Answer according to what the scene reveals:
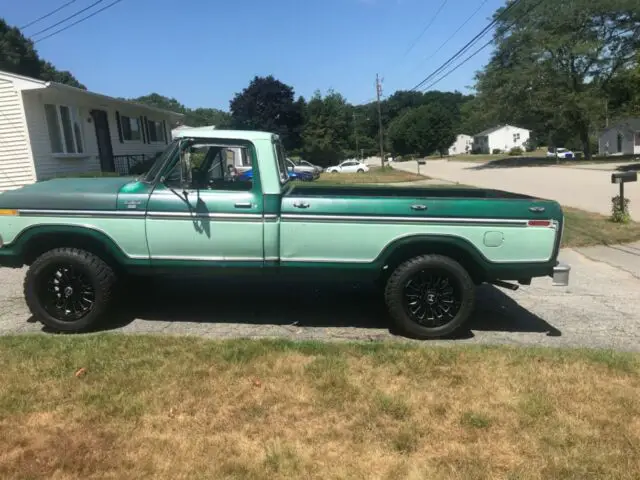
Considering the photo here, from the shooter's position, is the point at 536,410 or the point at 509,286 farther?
the point at 509,286

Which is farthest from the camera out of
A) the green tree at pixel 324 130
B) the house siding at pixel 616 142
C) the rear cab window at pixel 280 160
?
the green tree at pixel 324 130

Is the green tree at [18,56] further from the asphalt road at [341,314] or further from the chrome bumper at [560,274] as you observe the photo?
the chrome bumper at [560,274]

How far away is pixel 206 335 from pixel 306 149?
59.6 m

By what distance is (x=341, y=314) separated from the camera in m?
5.68

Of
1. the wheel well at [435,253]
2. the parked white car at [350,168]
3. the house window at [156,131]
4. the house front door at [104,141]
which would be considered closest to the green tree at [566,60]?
the parked white car at [350,168]

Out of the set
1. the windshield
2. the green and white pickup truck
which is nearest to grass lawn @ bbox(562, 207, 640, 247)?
the green and white pickup truck

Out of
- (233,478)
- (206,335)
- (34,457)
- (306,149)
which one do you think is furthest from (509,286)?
(306,149)

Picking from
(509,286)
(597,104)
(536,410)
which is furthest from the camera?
(597,104)

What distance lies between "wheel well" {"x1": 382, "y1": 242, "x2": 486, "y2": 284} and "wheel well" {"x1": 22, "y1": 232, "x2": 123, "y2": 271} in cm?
252

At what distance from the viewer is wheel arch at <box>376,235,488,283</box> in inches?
185

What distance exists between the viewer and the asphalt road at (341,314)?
5.08 meters

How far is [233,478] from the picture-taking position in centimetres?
287

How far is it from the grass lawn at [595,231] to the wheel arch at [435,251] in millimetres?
6082

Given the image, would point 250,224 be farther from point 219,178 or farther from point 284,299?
point 284,299
